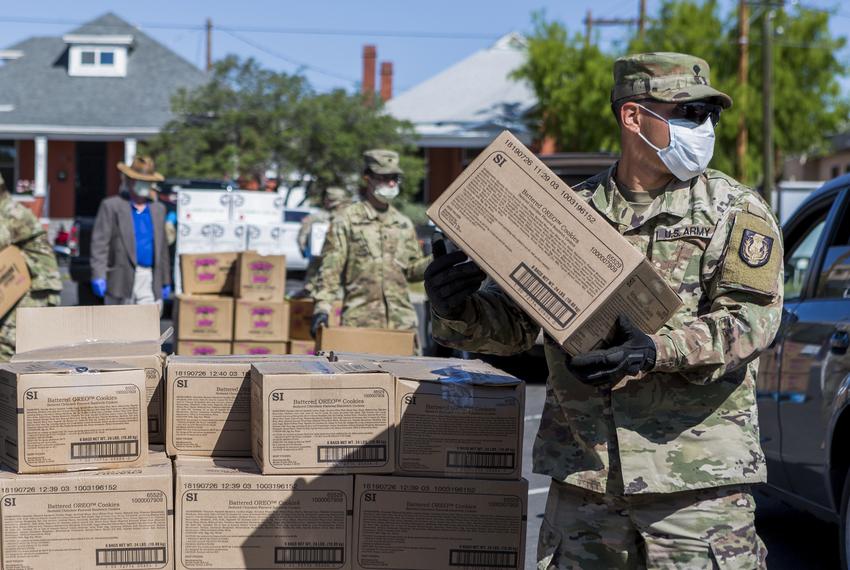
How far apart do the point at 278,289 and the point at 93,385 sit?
5952 millimetres

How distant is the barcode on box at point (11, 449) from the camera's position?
3385 millimetres

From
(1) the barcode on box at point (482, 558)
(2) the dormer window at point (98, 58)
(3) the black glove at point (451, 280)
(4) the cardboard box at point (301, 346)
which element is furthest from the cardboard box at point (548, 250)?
(2) the dormer window at point (98, 58)

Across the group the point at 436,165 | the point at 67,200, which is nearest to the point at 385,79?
the point at 436,165

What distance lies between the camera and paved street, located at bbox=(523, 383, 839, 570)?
5812mm

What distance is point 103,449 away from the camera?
342 centimetres

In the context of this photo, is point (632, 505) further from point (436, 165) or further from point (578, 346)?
point (436, 165)

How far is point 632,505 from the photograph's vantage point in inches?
126

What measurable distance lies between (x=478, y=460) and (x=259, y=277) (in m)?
6.00

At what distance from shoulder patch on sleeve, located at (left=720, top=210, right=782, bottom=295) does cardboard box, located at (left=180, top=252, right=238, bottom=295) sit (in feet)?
22.2

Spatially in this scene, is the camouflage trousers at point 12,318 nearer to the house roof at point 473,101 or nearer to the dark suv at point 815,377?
the dark suv at point 815,377

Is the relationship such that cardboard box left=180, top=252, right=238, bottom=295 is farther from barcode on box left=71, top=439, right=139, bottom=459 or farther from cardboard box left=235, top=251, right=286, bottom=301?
barcode on box left=71, top=439, right=139, bottom=459

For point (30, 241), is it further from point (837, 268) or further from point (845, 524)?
point (845, 524)

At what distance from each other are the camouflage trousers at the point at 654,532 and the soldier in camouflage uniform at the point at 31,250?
4038 mm

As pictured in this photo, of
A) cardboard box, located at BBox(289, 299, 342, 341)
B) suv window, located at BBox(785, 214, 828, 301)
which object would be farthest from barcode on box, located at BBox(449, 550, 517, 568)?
cardboard box, located at BBox(289, 299, 342, 341)
